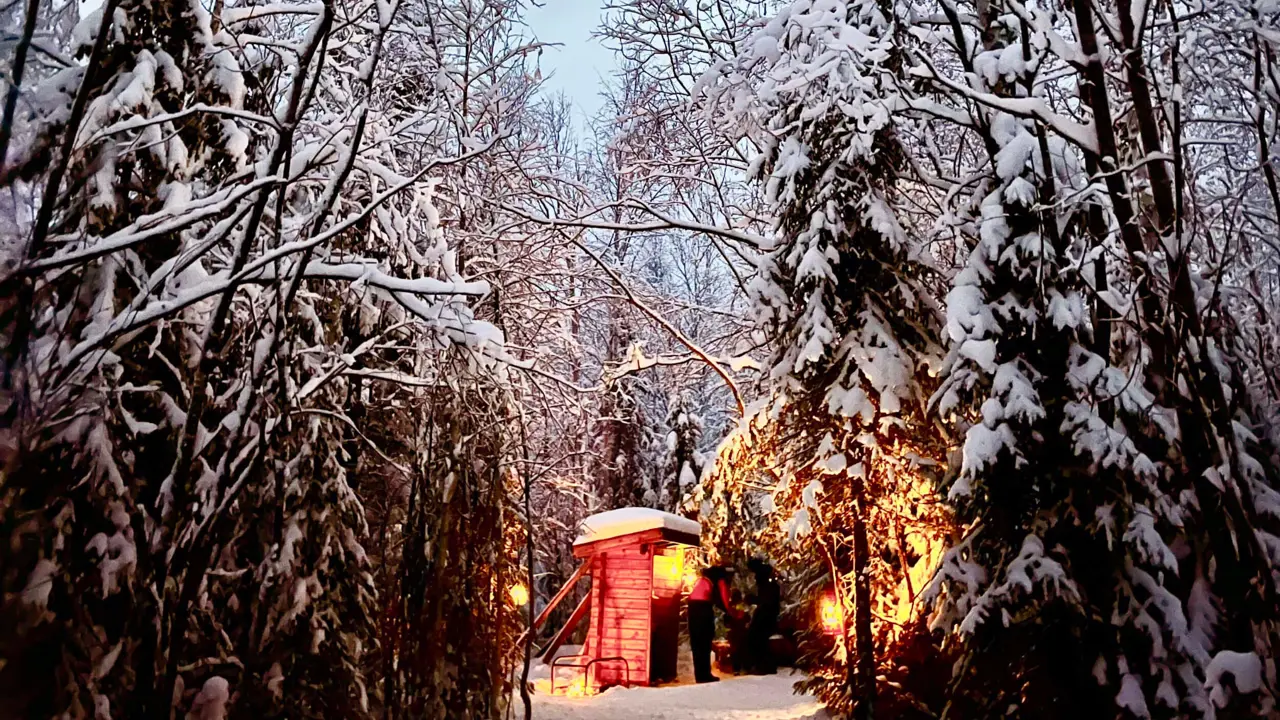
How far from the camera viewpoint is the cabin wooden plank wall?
14641 mm

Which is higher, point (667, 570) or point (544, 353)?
point (544, 353)

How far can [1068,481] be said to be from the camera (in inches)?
206

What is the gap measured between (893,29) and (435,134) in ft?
13.8

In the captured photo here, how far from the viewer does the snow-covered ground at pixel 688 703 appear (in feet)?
36.1

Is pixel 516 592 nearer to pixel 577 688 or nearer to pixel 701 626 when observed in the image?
pixel 577 688

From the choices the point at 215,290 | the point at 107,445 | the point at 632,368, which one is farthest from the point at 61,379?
the point at 632,368

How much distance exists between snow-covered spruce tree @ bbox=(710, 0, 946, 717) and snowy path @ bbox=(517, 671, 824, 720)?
9.18 feet

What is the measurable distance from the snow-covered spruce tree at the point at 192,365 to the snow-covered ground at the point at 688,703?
19.7 ft

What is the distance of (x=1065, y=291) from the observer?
5.62 meters

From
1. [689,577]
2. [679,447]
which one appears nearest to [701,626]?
[689,577]

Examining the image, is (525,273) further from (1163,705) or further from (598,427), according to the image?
(598,427)

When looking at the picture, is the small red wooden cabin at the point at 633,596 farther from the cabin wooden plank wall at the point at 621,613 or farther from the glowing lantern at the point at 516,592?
the glowing lantern at the point at 516,592

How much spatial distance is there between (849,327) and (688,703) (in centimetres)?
739

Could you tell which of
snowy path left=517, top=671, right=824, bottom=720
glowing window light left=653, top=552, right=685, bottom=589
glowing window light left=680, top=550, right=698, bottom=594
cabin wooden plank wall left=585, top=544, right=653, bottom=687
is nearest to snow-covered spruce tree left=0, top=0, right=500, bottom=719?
snowy path left=517, top=671, right=824, bottom=720
